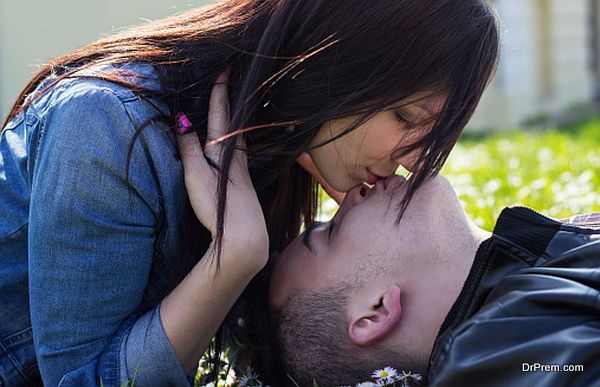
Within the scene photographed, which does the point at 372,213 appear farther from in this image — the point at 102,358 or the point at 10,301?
the point at 10,301

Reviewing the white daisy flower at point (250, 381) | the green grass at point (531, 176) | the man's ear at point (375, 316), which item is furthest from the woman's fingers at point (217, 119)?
the green grass at point (531, 176)

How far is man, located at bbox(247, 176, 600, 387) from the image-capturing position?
2.23m

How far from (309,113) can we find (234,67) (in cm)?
27

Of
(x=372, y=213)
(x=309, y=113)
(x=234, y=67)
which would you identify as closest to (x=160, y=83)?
(x=234, y=67)

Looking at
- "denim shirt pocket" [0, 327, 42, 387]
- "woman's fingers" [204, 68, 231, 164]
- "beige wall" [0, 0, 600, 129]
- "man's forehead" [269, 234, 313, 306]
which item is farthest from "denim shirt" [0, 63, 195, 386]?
"beige wall" [0, 0, 600, 129]

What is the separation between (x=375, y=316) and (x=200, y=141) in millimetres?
718

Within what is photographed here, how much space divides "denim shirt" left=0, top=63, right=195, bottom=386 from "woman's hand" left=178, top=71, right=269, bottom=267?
0.06 metres

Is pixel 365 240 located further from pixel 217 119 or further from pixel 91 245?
pixel 91 245

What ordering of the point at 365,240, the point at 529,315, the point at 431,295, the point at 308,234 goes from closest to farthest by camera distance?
1. the point at 529,315
2. the point at 431,295
3. the point at 365,240
4. the point at 308,234

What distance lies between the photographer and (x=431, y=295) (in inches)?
115

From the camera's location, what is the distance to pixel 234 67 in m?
3.02

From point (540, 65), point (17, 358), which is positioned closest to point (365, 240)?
point (17, 358)

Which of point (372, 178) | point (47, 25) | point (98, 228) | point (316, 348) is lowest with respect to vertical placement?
point (47, 25)

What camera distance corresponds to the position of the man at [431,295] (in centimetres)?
223
